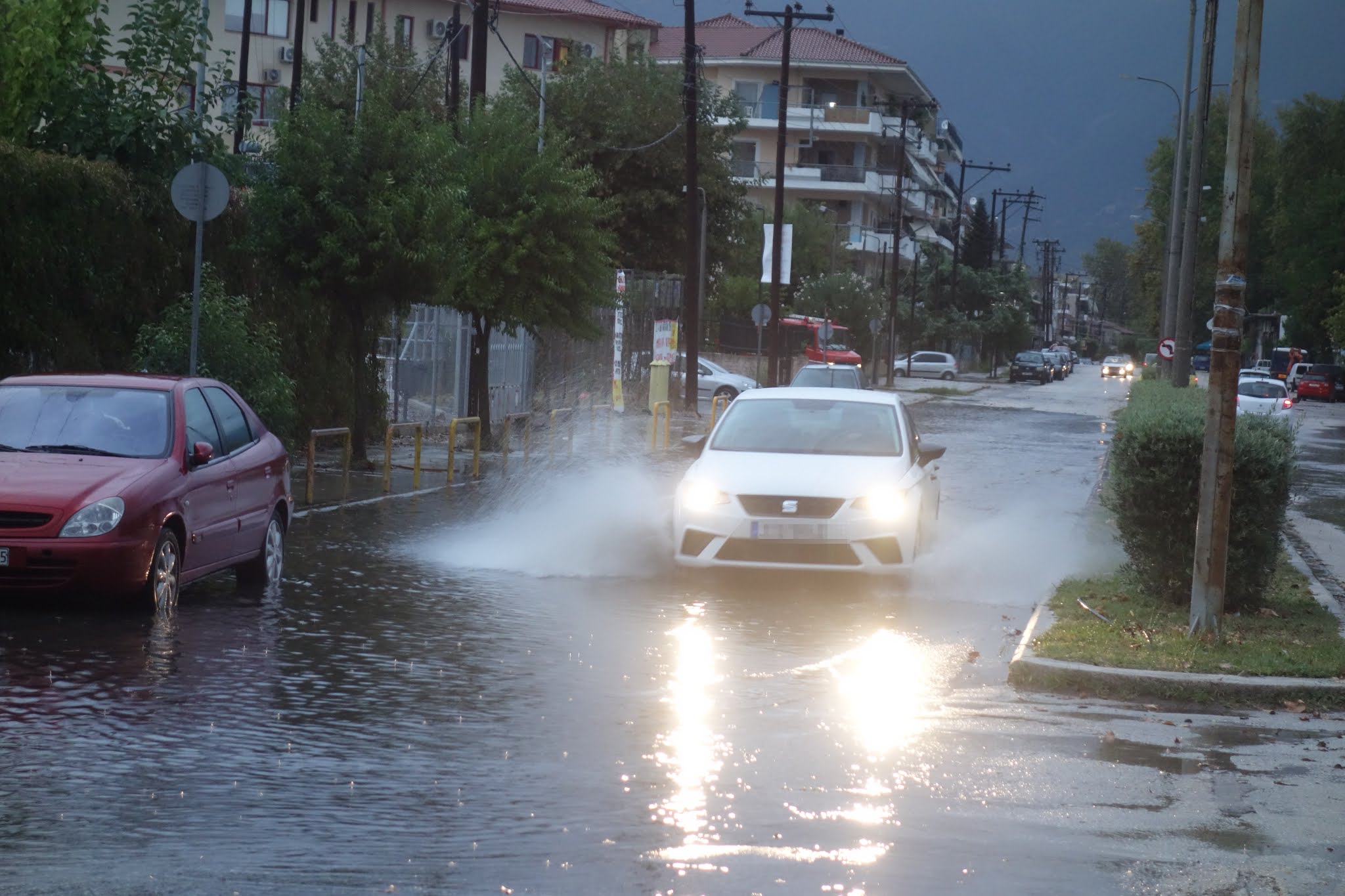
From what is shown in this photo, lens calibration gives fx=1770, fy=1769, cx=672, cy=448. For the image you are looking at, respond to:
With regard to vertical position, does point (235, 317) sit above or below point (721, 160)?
below

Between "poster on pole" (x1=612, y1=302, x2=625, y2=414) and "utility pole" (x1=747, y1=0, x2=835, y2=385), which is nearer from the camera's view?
"poster on pole" (x1=612, y1=302, x2=625, y2=414)

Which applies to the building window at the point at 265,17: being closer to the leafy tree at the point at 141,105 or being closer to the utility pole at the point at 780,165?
the utility pole at the point at 780,165

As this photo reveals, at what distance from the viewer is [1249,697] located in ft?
29.6

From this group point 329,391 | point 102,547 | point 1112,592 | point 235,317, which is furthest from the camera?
point 329,391

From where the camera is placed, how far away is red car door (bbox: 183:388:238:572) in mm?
10734

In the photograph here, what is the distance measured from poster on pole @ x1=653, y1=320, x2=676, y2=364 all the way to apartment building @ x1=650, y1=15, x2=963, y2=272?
55356 mm

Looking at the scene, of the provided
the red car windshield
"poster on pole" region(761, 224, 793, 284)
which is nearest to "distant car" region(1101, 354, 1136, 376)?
"poster on pole" region(761, 224, 793, 284)

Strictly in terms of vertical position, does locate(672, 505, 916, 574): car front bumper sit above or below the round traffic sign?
below

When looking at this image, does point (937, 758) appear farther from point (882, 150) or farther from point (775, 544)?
point (882, 150)

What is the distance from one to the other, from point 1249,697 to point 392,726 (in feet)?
14.3

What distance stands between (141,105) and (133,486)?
35.2 feet

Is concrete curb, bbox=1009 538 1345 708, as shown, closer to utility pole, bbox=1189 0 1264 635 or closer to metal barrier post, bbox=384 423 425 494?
utility pole, bbox=1189 0 1264 635

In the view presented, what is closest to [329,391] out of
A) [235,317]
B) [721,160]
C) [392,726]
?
[235,317]

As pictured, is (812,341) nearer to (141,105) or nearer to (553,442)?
(553,442)
